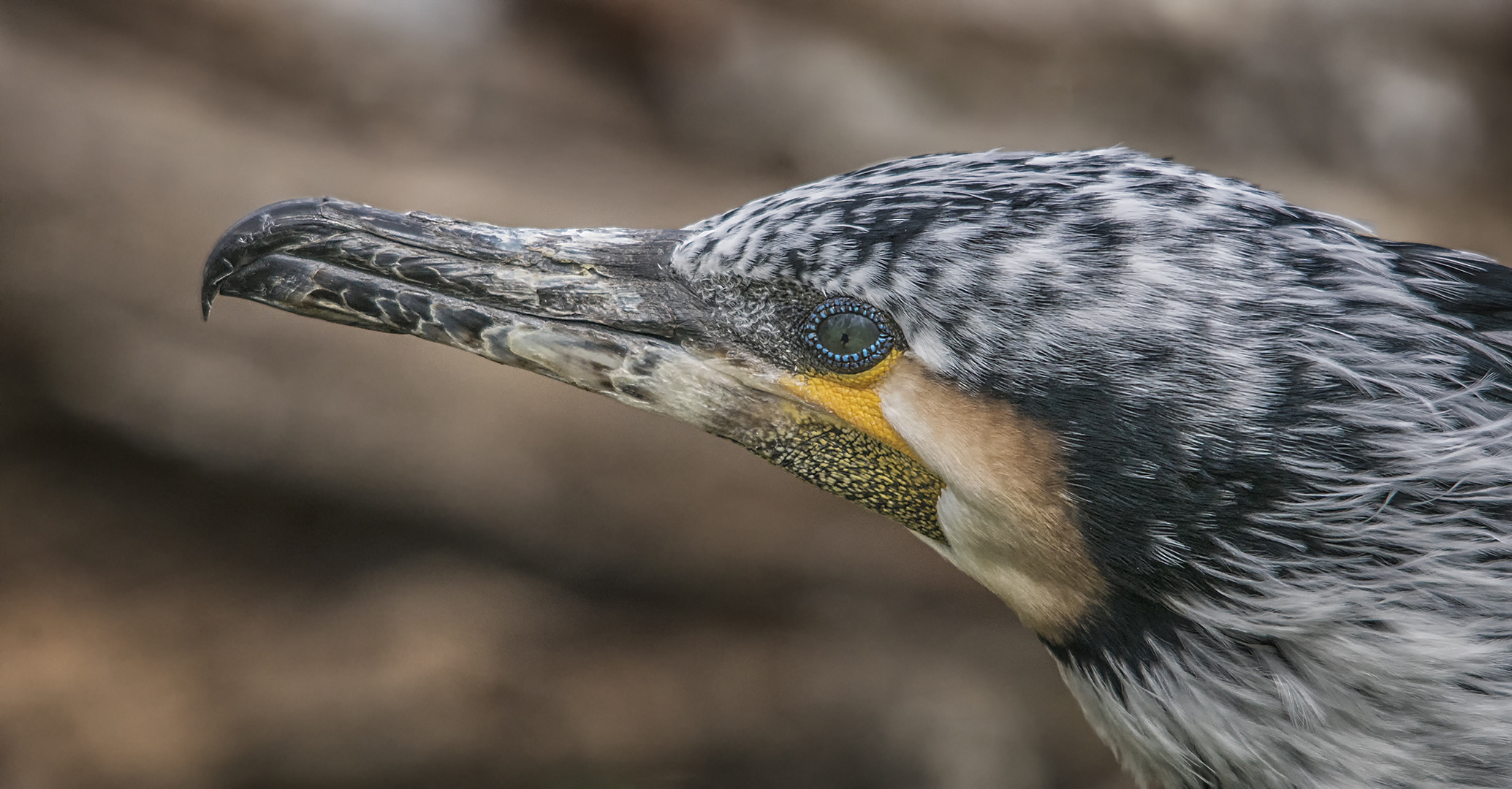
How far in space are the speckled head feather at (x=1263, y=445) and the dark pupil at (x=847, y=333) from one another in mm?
89

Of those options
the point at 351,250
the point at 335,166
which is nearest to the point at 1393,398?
the point at 351,250

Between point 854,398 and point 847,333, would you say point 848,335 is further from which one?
point 854,398

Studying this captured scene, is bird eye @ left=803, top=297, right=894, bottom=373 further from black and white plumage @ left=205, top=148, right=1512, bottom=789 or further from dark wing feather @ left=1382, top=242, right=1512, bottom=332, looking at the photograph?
dark wing feather @ left=1382, top=242, right=1512, bottom=332

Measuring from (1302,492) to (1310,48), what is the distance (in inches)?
221

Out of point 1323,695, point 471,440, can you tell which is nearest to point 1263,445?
point 1323,695

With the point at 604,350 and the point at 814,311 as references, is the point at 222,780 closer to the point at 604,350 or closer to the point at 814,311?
the point at 604,350

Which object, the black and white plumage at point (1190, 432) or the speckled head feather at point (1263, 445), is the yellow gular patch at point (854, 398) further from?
the speckled head feather at point (1263, 445)

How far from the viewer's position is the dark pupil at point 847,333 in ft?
7.60

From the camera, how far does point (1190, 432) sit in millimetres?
1980

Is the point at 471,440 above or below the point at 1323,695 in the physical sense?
below

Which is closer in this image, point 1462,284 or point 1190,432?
point 1190,432

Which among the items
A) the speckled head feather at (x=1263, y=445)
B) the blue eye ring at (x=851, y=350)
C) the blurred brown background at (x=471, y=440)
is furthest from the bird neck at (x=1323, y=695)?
the blurred brown background at (x=471, y=440)

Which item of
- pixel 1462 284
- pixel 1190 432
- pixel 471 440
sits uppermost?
pixel 1462 284

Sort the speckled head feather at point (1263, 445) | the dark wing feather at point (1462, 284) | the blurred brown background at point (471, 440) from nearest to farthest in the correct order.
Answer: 1. the speckled head feather at point (1263, 445)
2. the dark wing feather at point (1462, 284)
3. the blurred brown background at point (471, 440)
